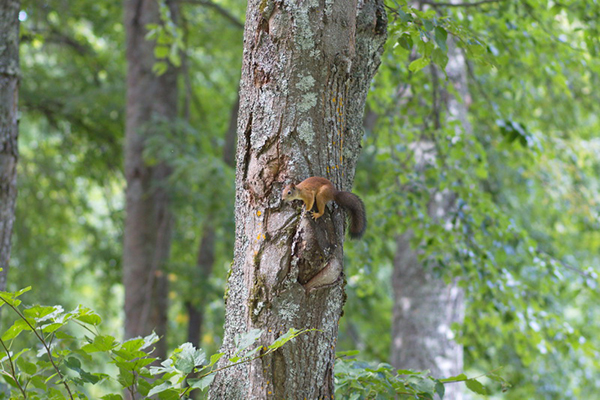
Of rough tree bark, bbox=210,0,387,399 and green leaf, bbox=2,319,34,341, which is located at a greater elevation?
rough tree bark, bbox=210,0,387,399

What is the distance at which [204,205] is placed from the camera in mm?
A: 5664

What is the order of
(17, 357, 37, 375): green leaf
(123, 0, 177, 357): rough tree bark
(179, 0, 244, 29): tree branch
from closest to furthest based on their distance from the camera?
(17, 357, 37, 375): green leaf → (123, 0, 177, 357): rough tree bark → (179, 0, 244, 29): tree branch

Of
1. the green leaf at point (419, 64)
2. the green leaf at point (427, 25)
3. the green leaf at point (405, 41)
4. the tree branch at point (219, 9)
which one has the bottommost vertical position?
the green leaf at point (419, 64)

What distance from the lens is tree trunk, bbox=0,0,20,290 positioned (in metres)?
2.35

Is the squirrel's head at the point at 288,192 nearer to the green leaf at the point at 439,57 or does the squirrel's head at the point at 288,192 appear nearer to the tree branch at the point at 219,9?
the green leaf at the point at 439,57

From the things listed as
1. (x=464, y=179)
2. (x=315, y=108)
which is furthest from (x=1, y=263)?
(x=464, y=179)

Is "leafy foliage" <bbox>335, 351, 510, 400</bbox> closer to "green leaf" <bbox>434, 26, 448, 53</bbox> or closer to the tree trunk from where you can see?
"green leaf" <bbox>434, 26, 448, 53</bbox>

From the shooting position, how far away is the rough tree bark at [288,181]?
1.50 meters

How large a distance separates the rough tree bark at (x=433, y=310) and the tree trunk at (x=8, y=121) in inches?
115

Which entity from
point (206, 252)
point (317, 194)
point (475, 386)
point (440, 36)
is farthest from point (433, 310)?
point (206, 252)

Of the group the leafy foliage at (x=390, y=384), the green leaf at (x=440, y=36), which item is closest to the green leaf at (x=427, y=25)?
the green leaf at (x=440, y=36)

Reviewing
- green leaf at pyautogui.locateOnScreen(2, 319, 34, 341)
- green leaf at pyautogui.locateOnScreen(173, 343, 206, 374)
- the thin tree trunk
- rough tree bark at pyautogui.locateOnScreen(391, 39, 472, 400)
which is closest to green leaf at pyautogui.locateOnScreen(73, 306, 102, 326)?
green leaf at pyautogui.locateOnScreen(2, 319, 34, 341)

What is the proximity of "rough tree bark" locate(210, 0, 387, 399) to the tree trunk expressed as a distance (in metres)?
1.26

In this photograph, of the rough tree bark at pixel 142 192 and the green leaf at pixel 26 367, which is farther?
the rough tree bark at pixel 142 192
